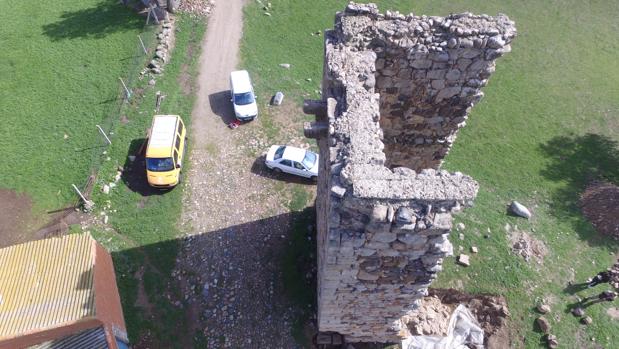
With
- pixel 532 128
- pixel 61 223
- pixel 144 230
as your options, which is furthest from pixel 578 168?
pixel 61 223

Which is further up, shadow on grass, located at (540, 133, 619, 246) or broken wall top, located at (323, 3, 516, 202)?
broken wall top, located at (323, 3, 516, 202)

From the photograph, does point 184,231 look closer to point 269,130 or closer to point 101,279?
point 101,279

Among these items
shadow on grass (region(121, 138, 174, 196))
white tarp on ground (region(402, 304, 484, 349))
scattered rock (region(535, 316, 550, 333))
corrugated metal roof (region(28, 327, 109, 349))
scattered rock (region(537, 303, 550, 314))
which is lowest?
shadow on grass (region(121, 138, 174, 196))

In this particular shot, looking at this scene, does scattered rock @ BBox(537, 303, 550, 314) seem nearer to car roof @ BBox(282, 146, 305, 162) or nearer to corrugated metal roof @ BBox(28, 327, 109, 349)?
car roof @ BBox(282, 146, 305, 162)

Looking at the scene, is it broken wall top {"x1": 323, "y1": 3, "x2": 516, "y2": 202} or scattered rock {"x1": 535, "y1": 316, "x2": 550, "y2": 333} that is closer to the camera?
broken wall top {"x1": 323, "y1": 3, "x2": 516, "y2": 202}

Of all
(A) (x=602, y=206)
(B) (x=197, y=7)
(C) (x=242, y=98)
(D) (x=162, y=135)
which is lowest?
(D) (x=162, y=135)

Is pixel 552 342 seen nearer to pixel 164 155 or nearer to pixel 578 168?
pixel 578 168

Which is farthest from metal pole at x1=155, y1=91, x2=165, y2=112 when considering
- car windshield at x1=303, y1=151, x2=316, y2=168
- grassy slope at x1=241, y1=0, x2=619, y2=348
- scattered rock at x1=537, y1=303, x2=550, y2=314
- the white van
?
scattered rock at x1=537, y1=303, x2=550, y2=314
